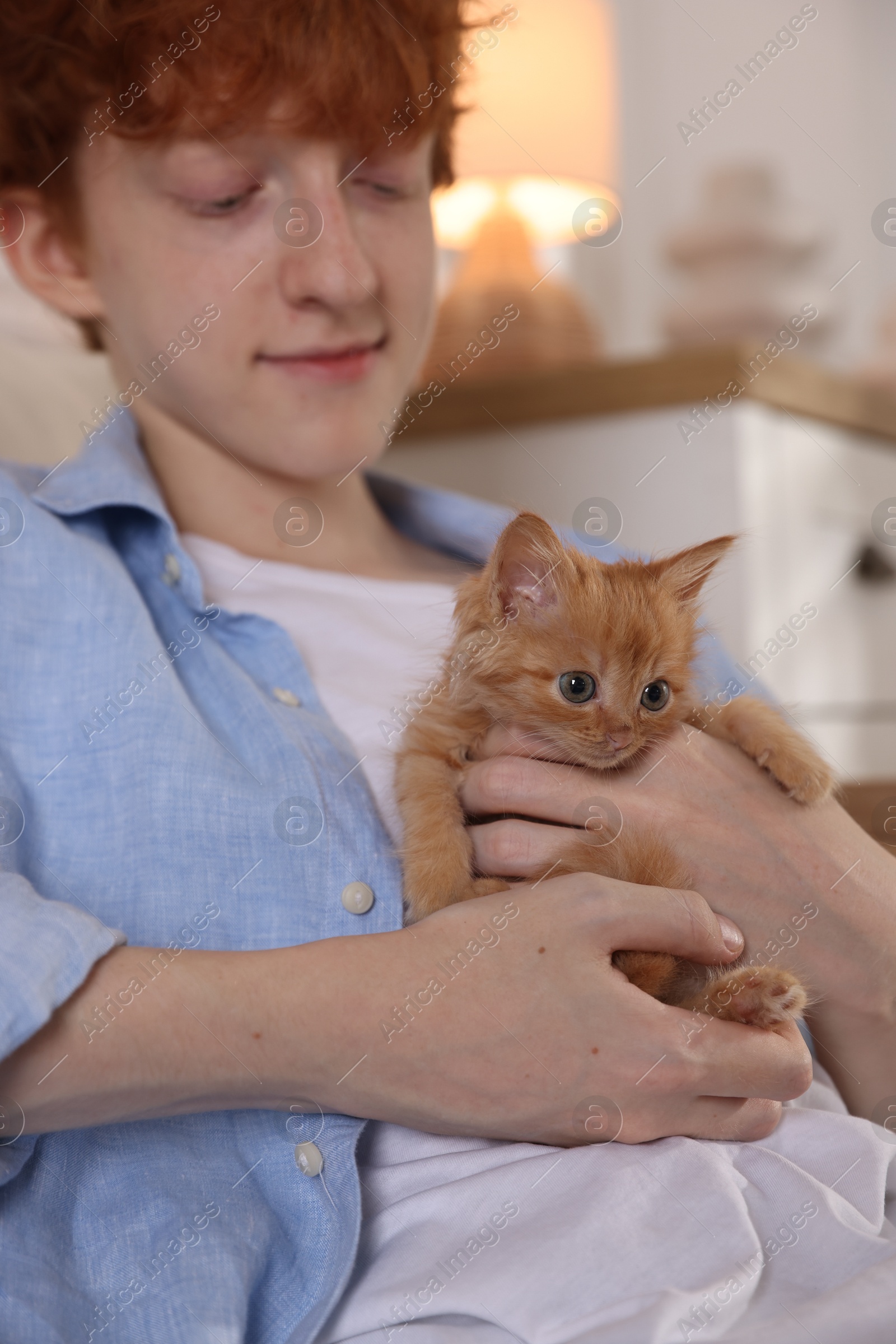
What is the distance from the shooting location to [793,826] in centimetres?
122

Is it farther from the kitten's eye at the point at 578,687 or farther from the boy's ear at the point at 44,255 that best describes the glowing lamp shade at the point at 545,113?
the kitten's eye at the point at 578,687

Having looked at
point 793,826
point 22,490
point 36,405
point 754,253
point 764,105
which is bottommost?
point 793,826

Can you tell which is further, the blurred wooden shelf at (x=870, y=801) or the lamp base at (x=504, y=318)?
the lamp base at (x=504, y=318)

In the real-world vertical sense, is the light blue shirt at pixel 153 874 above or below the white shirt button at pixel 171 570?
below

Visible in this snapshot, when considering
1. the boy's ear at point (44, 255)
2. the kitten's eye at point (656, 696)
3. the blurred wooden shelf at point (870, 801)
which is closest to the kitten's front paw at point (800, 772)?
the kitten's eye at point (656, 696)

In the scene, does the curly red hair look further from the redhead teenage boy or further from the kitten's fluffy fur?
the kitten's fluffy fur

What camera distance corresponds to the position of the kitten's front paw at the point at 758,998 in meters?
1.05

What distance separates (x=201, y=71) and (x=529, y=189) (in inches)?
77.0

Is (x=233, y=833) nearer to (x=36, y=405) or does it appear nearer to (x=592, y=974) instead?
(x=592, y=974)

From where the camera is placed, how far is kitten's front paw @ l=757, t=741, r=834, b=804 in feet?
4.06

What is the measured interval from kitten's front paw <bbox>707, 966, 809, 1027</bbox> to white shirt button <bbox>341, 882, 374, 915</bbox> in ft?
1.19

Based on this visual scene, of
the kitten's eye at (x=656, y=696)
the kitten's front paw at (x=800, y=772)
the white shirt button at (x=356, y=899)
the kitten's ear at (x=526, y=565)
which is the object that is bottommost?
the white shirt button at (x=356, y=899)

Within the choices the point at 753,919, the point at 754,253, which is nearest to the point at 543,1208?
the point at 753,919

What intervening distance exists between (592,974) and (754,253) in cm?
268
